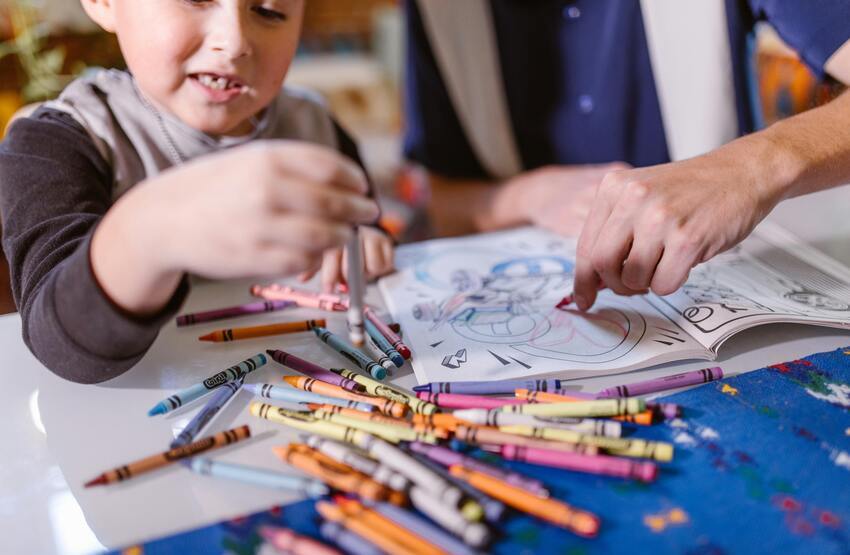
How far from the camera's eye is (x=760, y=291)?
2.16 ft

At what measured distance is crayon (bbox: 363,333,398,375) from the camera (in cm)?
56

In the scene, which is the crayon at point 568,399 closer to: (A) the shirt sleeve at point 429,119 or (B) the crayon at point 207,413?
(B) the crayon at point 207,413

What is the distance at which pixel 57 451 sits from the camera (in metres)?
0.49

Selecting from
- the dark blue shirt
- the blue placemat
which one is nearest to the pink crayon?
the blue placemat

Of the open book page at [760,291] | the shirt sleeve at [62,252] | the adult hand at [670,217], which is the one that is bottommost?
the open book page at [760,291]

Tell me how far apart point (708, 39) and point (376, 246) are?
54cm

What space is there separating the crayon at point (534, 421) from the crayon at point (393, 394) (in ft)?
0.08

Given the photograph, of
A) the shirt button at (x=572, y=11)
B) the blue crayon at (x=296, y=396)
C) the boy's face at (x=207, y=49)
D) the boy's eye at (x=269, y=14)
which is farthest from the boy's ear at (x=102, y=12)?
the shirt button at (x=572, y=11)

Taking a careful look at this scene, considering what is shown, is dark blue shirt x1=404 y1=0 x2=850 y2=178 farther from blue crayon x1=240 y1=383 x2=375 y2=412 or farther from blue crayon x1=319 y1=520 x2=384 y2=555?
blue crayon x1=319 y1=520 x2=384 y2=555

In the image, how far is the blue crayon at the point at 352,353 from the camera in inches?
21.7

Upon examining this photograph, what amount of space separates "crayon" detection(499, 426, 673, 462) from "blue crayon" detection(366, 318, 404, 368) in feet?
0.42

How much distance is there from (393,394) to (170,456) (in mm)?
152

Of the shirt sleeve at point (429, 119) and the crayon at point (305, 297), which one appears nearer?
the crayon at point (305, 297)

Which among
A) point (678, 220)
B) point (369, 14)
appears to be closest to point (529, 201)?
point (678, 220)
